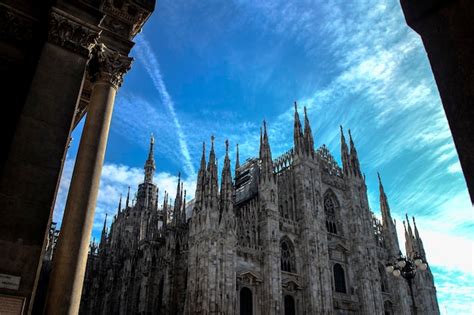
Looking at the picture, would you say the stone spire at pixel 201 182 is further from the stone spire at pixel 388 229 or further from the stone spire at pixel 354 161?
the stone spire at pixel 388 229

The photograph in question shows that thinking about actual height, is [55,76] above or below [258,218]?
below

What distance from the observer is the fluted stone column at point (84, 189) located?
22.1 ft

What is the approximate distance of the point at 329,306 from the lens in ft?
100

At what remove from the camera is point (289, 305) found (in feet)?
99.5

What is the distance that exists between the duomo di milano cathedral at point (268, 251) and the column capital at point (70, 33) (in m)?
19.9

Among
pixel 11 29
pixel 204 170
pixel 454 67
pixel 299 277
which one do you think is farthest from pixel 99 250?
pixel 454 67

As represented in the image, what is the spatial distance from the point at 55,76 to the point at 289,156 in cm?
3202

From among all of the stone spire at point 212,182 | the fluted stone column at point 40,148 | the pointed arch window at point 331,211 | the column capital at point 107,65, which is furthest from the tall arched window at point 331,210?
the fluted stone column at point 40,148

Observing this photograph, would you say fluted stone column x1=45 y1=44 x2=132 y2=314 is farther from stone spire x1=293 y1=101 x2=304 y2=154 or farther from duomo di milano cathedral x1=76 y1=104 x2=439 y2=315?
stone spire x1=293 y1=101 x2=304 y2=154

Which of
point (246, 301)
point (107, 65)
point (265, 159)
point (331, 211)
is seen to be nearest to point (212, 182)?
point (265, 159)

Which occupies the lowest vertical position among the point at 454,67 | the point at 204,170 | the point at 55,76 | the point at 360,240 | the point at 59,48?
the point at 454,67

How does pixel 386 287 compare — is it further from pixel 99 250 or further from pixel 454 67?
pixel 454 67

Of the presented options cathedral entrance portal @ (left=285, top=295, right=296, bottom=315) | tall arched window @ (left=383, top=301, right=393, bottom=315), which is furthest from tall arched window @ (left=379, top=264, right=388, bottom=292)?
cathedral entrance portal @ (left=285, top=295, right=296, bottom=315)

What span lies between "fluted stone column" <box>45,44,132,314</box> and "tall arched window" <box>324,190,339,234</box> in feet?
105
